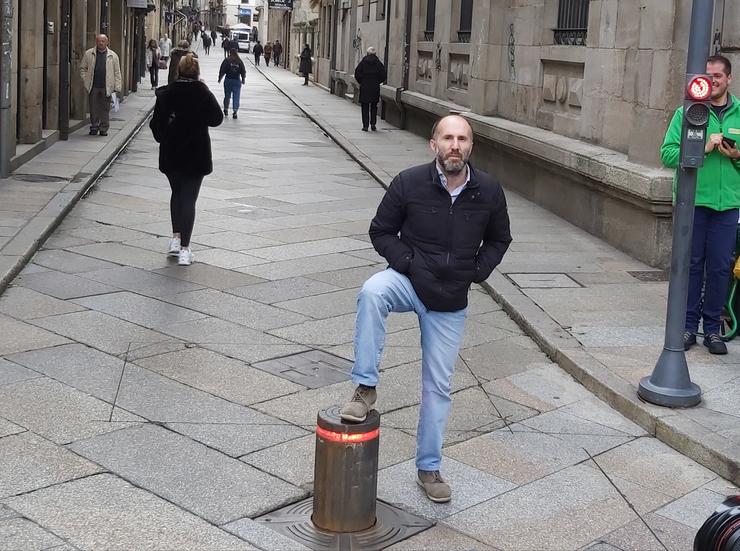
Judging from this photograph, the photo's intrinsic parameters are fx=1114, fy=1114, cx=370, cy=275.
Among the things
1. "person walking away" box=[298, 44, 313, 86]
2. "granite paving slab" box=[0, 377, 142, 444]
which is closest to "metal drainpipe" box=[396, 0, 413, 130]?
"granite paving slab" box=[0, 377, 142, 444]

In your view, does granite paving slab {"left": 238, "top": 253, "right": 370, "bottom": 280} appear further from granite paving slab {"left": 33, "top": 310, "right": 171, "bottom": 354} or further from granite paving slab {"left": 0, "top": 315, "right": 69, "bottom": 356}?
granite paving slab {"left": 0, "top": 315, "right": 69, "bottom": 356}

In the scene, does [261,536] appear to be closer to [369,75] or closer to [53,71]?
[53,71]

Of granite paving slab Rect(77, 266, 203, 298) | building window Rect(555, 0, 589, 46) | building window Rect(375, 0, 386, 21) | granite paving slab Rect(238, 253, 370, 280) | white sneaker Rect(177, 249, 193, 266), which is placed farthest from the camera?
building window Rect(375, 0, 386, 21)

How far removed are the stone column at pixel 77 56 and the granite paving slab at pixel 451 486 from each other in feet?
59.4

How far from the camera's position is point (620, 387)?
646 centimetres

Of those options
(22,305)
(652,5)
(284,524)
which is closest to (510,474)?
(284,524)

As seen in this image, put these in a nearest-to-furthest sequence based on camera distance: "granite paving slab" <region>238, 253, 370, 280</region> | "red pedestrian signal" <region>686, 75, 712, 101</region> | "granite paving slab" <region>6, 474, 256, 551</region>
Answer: "granite paving slab" <region>6, 474, 256, 551</region>, "red pedestrian signal" <region>686, 75, 712, 101</region>, "granite paving slab" <region>238, 253, 370, 280</region>

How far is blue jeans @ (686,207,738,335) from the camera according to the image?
7082 mm

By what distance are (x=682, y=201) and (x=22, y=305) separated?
183 inches

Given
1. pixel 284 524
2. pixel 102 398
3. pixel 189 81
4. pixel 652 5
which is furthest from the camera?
pixel 652 5

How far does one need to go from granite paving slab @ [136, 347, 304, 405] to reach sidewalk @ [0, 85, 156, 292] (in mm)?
2211

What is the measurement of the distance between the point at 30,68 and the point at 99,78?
3.44 metres

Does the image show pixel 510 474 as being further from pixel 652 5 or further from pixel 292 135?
pixel 292 135

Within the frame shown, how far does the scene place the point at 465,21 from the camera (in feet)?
64.8
